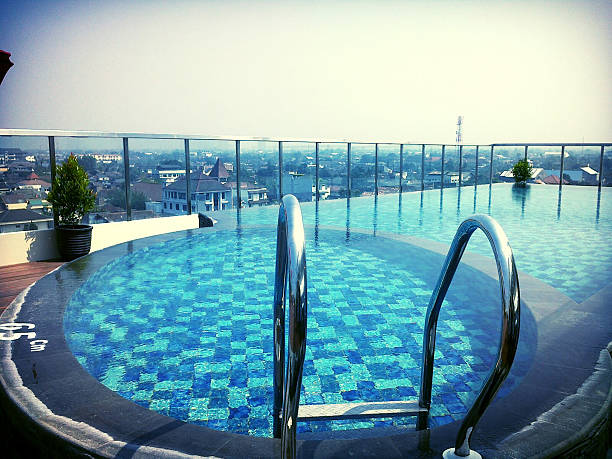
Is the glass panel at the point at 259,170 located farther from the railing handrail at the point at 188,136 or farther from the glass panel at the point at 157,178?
the glass panel at the point at 157,178

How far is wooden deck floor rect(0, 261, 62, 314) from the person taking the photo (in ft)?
12.1

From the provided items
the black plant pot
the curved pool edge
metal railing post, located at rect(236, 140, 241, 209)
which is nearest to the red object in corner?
the curved pool edge

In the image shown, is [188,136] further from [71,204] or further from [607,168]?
[607,168]

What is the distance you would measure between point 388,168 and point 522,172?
565 cm

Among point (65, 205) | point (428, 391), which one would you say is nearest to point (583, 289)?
point (428, 391)

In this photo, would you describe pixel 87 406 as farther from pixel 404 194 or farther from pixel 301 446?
pixel 404 194

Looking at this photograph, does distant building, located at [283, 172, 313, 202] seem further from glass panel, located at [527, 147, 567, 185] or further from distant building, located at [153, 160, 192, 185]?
glass panel, located at [527, 147, 567, 185]

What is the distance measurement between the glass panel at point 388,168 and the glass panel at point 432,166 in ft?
3.69

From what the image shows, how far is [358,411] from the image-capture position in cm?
189

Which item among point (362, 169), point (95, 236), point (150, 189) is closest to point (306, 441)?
point (95, 236)

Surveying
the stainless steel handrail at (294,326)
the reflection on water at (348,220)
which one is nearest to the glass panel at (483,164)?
the reflection on water at (348,220)

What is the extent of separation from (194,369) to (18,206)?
148 inches

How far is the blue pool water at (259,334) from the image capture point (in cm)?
237

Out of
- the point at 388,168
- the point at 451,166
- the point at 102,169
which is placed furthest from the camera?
the point at 451,166
